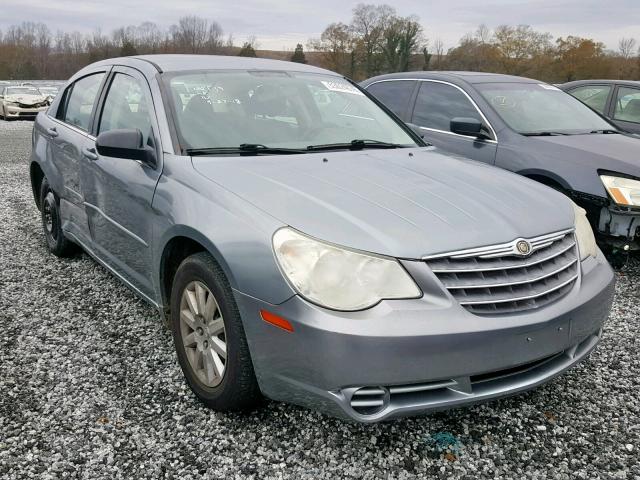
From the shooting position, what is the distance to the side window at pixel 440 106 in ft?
18.7

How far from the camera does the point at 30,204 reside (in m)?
7.26

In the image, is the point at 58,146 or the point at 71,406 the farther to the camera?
the point at 58,146

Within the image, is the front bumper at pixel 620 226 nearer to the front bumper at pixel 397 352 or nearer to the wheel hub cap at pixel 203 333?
the front bumper at pixel 397 352

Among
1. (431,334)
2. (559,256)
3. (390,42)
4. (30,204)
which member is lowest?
(30,204)

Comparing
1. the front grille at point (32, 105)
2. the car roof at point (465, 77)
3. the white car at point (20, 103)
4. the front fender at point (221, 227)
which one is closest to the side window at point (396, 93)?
the car roof at point (465, 77)

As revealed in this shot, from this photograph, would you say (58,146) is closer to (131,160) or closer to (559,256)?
(131,160)

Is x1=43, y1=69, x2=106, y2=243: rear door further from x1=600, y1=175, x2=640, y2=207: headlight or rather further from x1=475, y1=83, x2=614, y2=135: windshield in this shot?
x1=600, y1=175, x2=640, y2=207: headlight

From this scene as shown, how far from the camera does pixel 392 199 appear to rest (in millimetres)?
2537

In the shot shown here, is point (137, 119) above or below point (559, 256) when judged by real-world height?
above

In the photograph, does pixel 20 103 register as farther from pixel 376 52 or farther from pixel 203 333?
pixel 376 52

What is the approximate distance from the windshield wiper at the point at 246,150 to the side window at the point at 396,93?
3.39 meters

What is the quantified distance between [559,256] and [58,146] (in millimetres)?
3617

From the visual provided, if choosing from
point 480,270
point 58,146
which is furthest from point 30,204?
point 480,270

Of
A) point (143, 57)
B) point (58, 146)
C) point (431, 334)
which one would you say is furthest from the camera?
point (58, 146)
